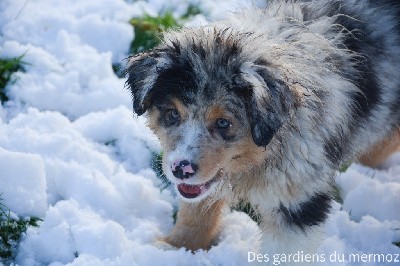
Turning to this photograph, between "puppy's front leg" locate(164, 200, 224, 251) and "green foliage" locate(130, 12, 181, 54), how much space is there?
1802mm

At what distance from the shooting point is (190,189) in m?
3.54

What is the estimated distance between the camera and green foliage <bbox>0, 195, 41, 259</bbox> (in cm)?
388

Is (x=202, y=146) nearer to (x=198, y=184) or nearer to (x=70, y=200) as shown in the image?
(x=198, y=184)

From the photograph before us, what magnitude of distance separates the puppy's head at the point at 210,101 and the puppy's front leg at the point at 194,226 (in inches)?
28.5

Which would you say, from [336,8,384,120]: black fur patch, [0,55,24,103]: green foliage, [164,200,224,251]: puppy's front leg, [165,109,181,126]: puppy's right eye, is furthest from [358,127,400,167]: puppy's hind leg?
[0,55,24,103]: green foliage

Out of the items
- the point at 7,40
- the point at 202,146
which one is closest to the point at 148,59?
the point at 202,146

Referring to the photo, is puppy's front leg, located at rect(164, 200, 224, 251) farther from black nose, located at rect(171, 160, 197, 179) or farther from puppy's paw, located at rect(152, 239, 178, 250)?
black nose, located at rect(171, 160, 197, 179)

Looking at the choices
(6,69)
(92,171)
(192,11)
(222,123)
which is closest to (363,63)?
(222,123)

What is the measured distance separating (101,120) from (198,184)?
5.39ft

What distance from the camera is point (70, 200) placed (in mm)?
4207

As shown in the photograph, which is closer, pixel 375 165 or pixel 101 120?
pixel 101 120

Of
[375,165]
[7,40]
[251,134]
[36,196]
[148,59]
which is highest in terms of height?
[148,59]

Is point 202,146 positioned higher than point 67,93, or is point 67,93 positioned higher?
point 202,146

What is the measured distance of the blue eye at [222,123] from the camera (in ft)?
11.0
